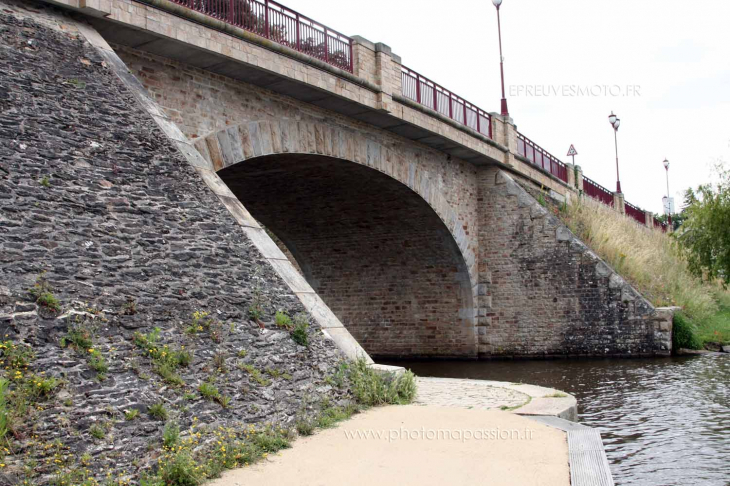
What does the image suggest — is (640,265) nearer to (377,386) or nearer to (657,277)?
(657,277)

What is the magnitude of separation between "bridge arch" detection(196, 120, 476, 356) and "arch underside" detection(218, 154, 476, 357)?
3 cm

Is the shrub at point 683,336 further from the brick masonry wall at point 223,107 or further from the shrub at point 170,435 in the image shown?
the shrub at point 170,435

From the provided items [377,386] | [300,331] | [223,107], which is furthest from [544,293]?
[300,331]

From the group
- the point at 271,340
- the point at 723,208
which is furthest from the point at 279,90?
the point at 723,208

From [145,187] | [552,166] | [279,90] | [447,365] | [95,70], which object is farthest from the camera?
[552,166]

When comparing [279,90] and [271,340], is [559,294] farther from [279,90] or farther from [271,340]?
[271,340]

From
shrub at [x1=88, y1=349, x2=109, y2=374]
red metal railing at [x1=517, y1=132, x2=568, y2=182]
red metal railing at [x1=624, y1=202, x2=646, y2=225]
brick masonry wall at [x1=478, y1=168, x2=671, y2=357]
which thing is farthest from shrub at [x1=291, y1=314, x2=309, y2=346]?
red metal railing at [x1=624, y1=202, x2=646, y2=225]

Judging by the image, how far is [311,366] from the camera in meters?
7.47

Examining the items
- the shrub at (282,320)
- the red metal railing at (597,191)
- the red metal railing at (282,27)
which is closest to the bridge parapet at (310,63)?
the red metal railing at (282,27)

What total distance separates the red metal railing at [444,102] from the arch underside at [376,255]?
2.04m

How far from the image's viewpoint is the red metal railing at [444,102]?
52.7 ft

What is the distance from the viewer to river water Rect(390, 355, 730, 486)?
714 cm

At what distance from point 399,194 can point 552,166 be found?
9.15 m

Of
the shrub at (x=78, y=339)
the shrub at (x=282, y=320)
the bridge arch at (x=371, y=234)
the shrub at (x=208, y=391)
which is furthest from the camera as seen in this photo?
the bridge arch at (x=371, y=234)
